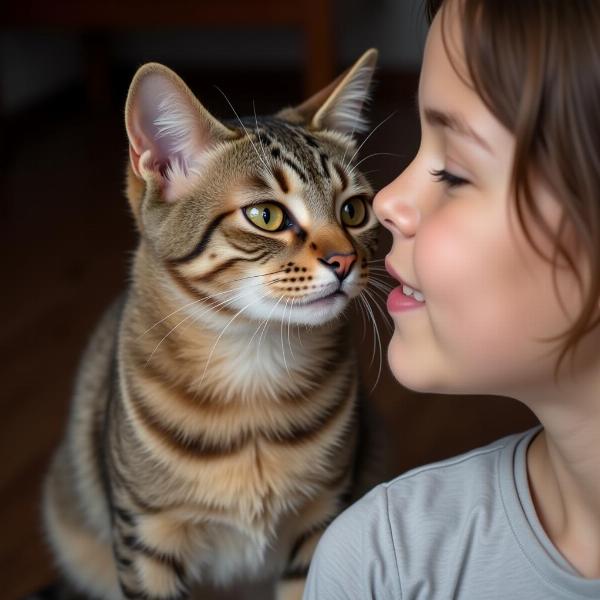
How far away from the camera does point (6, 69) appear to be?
337 centimetres

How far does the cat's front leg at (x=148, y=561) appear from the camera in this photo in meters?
1.13

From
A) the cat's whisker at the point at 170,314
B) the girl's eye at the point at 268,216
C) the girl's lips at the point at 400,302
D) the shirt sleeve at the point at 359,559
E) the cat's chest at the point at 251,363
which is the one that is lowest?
the shirt sleeve at the point at 359,559

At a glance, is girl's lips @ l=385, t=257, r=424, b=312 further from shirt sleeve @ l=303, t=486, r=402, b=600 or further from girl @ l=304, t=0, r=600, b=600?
shirt sleeve @ l=303, t=486, r=402, b=600

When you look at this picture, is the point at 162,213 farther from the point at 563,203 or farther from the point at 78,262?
the point at 78,262

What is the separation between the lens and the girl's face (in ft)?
2.39

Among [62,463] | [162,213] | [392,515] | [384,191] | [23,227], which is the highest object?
[384,191]

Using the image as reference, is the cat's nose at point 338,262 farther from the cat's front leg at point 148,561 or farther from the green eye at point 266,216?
the cat's front leg at point 148,561

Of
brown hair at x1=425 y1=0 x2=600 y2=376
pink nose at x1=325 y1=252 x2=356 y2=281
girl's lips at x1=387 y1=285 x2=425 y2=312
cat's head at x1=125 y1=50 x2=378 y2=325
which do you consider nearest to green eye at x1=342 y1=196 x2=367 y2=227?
cat's head at x1=125 y1=50 x2=378 y2=325

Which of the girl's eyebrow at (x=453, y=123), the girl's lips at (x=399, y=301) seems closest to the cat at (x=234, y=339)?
the girl's lips at (x=399, y=301)

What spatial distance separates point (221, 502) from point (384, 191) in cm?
46

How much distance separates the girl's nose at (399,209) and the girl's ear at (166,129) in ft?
0.99

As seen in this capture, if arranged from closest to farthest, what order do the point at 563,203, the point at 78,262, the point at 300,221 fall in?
the point at 563,203 < the point at 300,221 < the point at 78,262

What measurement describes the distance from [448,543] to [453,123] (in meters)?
0.41

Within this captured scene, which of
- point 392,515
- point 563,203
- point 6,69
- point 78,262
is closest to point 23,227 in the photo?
point 78,262
